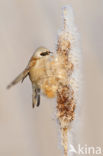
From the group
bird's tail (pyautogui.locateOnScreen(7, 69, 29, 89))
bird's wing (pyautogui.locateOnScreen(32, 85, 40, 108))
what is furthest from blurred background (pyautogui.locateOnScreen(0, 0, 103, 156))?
bird's tail (pyautogui.locateOnScreen(7, 69, 29, 89))

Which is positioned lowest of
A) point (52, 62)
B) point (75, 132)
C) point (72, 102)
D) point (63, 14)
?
point (75, 132)

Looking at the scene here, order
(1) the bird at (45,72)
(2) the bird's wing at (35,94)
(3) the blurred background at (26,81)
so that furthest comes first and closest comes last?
(3) the blurred background at (26,81)
(2) the bird's wing at (35,94)
(1) the bird at (45,72)

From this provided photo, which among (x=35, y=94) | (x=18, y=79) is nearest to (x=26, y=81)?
(x=35, y=94)

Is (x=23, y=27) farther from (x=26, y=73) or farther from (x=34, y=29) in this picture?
(x=26, y=73)

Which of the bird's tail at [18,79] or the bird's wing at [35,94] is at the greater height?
the bird's tail at [18,79]

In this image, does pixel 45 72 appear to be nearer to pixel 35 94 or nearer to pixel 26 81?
pixel 35 94

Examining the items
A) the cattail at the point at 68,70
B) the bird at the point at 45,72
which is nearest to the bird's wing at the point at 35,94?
the bird at the point at 45,72

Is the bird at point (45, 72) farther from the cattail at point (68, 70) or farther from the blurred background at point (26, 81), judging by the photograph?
the blurred background at point (26, 81)

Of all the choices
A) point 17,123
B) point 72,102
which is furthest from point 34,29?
point 72,102
